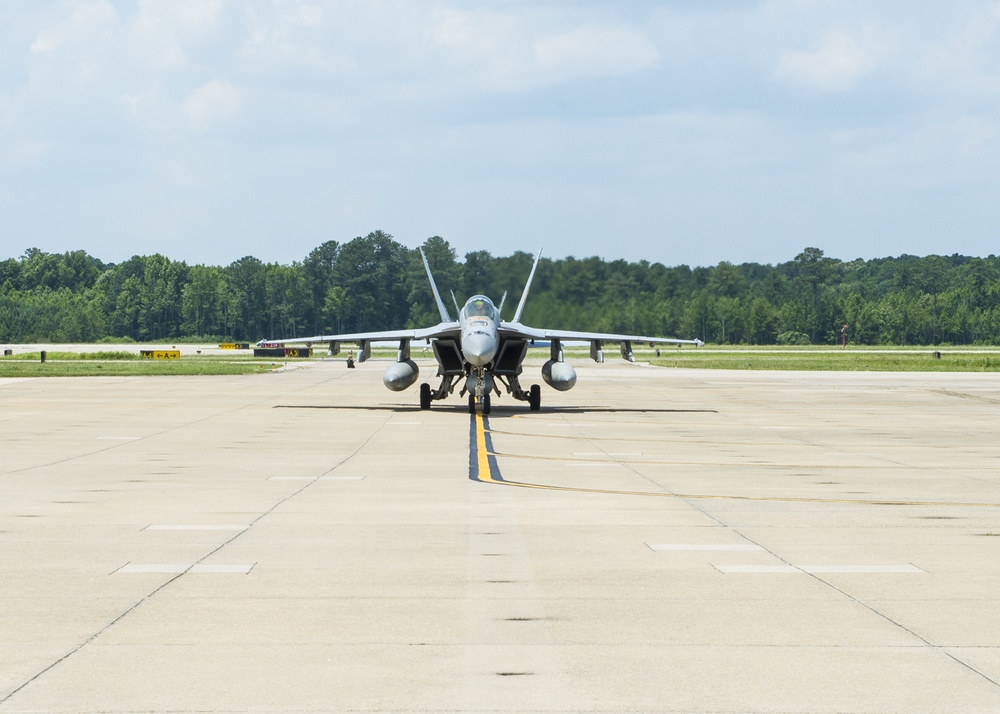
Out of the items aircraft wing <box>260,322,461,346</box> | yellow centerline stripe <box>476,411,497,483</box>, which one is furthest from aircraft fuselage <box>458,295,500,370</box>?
yellow centerline stripe <box>476,411,497,483</box>

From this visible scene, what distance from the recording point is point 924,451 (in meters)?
21.5

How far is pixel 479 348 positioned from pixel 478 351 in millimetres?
81

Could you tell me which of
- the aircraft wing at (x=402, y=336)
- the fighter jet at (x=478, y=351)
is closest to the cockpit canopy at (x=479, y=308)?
the fighter jet at (x=478, y=351)

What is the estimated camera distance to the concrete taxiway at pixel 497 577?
241 inches

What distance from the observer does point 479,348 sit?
29.8m

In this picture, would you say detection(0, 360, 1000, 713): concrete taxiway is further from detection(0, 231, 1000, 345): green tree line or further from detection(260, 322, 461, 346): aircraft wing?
detection(0, 231, 1000, 345): green tree line

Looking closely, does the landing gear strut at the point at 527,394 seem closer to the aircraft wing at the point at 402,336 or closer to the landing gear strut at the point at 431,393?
the landing gear strut at the point at 431,393

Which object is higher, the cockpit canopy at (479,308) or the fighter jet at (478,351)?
the cockpit canopy at (479,308)

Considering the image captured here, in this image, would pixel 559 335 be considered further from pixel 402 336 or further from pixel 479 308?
pixel 479 308

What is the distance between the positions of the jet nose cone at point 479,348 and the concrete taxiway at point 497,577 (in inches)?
295

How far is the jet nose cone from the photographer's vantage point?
97.8 feet

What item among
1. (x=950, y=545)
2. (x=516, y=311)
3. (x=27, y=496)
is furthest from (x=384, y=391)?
(x=950, y=545)

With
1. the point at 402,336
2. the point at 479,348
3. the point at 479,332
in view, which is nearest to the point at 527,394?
the point at 402,336

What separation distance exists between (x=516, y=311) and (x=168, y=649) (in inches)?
1436
